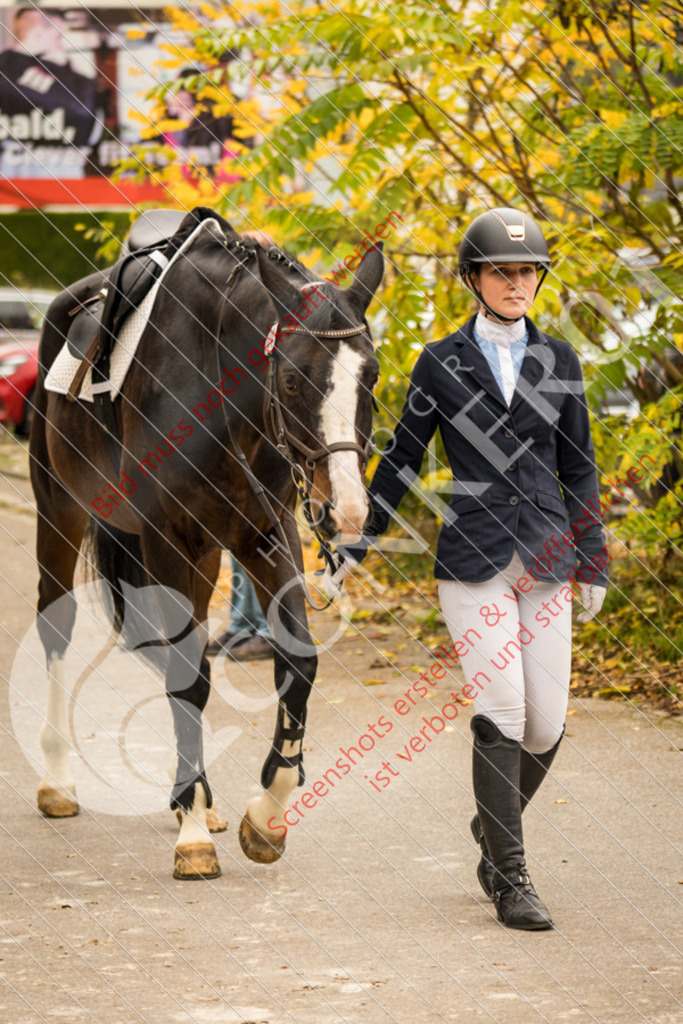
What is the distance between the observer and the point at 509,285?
4.24m

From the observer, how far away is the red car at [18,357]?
20359 millimetres

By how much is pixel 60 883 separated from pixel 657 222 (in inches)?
194

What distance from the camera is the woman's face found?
→ 4.24m

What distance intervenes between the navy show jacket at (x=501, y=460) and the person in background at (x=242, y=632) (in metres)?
3.83

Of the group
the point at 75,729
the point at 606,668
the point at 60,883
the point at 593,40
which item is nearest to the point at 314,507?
the point at 60,883

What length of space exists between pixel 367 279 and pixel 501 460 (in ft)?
2.43

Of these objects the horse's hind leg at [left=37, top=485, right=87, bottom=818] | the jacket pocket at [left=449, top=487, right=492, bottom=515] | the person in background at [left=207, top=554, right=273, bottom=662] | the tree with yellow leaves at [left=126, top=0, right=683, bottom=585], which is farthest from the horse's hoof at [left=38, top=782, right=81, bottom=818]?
the tree with yellow leaves at [left=126, top=0, right=683, bottom=585]

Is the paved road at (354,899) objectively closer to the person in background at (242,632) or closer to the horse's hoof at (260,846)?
the horse's hoof at (260,846)

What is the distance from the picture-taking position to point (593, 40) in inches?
281

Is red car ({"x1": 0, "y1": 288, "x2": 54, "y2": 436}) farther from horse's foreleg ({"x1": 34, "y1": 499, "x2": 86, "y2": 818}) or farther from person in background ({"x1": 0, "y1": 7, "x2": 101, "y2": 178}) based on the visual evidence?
horse's foreleg ({"x1": 34, "y1": 499, "x2": 86, "y2": 818})

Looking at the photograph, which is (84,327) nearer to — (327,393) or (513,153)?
(327,393)

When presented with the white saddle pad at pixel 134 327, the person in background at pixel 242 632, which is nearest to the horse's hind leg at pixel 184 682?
the white saddle pad at pixel 134 327

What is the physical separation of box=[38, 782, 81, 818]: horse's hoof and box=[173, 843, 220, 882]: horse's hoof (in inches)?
36.3

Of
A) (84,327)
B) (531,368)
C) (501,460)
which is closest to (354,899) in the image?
(501,460)
